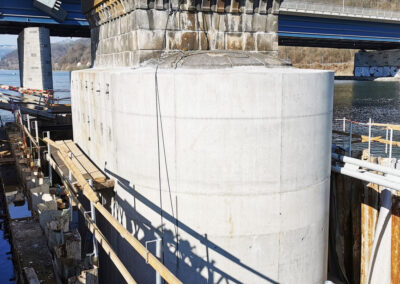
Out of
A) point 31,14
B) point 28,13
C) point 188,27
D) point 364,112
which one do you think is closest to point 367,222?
point 188,27

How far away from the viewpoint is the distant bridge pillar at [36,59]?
3550 centimetres

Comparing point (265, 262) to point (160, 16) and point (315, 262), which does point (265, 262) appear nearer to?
point (315, 262)

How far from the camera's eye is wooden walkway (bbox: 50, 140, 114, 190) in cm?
1340

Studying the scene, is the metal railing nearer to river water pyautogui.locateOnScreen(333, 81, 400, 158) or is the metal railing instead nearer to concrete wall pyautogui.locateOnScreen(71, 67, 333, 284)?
river water pyautogui.locateOnScreen(333, 81, 400, 158)

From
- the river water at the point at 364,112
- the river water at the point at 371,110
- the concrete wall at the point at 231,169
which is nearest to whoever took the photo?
the concrete wall at the point at 231,169

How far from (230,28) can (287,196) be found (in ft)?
21.0

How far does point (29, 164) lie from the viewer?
18.9 meters

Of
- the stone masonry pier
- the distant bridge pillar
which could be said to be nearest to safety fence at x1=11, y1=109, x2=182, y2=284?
the stone masonry pier

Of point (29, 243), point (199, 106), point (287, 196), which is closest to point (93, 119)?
point (29, 243)

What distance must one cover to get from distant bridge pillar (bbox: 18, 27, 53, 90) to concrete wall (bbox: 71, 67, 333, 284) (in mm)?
26163

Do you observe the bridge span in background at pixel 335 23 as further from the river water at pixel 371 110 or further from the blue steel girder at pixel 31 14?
the blue steel girder at pixel 31 14

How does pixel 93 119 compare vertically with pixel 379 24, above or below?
below

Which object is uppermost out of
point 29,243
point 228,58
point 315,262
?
point 228,58

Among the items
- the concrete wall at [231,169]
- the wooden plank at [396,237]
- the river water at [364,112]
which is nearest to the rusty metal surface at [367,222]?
the wooden plank at [396,237]
